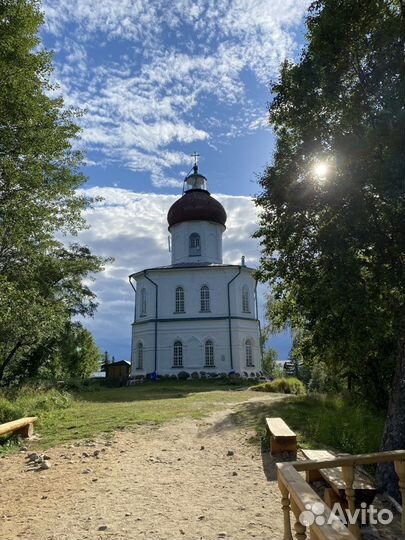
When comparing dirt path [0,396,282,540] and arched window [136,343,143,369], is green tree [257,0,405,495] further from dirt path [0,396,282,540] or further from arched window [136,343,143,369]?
arched window [136,343,143,369]

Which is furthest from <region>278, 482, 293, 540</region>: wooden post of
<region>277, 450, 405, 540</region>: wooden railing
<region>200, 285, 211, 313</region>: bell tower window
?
<region>200, 285, 211, 313</region>: bell tower window

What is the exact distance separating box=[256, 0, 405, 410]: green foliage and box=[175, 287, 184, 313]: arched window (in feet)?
81.8

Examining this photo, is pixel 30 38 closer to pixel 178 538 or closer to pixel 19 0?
pixel 19 0

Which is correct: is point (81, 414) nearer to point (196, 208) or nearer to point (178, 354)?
point (178, 354)

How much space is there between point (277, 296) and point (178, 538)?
19.6 feet

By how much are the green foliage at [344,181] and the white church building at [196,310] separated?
23737 mm

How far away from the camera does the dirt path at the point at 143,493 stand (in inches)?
188

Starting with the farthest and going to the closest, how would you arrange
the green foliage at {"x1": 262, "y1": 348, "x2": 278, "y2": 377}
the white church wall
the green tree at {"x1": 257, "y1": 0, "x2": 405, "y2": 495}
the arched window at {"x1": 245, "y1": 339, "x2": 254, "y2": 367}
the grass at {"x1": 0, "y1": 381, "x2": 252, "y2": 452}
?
the green foliage at {"x1": 262, "y1": 348, "x2": 278, "y2": 377} → the white church wall → the arched window at {"x1": 245, "y1": 339, "x2": 254, "y2": 367} → the grass at {"x1": 0, "y1": 381, "x2": 252, "y2": 452} → the green tree at {"x1": 257, "y1": 0, "x2": 405, "y2": 495}

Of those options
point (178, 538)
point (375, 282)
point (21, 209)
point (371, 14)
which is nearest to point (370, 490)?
point (178, 538)

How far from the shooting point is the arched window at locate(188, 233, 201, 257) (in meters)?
36.2

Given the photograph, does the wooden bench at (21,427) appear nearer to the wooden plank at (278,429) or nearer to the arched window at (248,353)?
the wooden plank at (278,429)

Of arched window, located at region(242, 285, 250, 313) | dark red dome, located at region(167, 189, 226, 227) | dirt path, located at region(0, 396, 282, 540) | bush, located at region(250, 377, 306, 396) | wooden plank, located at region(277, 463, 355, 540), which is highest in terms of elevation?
dark red dome, located at region(167, 189, 226, 227)

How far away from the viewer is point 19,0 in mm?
9844

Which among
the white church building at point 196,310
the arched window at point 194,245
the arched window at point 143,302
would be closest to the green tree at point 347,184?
the white church building at point 196,310
